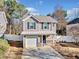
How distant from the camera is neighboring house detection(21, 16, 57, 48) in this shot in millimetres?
39031

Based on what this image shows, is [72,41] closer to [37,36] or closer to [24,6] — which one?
[37,36]

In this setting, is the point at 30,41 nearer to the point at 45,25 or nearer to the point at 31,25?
the point at 31,25

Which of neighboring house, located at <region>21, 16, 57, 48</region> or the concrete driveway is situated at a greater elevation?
neighboring house, located at <region>21, 16, 57, 48</region>

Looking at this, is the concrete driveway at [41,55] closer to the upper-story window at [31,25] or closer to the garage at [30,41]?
the garage at [30,41]

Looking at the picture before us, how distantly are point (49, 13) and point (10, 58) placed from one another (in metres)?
48.2

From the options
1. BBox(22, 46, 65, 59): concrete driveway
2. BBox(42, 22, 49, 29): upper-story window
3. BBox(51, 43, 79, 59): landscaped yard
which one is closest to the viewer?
BBox(22, 46, 65, 59): concrete driveway

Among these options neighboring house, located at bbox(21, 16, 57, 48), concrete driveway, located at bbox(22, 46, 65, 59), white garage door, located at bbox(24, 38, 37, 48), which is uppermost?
neighboring house, located at bbox(21, 16, 57, 48)

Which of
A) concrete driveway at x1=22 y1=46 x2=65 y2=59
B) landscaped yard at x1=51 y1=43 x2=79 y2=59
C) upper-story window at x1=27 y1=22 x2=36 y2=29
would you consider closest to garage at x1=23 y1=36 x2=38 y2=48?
upper-story window at x1=27 y1=22 x2=36 y2=29

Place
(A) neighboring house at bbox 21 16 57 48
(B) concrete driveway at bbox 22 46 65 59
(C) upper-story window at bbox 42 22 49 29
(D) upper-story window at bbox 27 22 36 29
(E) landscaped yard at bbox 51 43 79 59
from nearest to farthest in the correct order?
(B) concrete driveway at bbox 22 46 65 59, (E) landscaped yard at bbox 51 43 79 59, (A) neighboring house at bbox 21 16 57 48, (D) upper-story window at bbox 27 22 36 29, (C) upper-story window at bbox 42 22 49 29

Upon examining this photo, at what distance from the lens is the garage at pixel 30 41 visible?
128ft

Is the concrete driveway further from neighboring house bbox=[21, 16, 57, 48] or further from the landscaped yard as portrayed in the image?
neighboring house bbox=[21, 16, 57, 48]

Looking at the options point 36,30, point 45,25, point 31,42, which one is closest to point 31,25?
point 36,30

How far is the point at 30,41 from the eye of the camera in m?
39.1

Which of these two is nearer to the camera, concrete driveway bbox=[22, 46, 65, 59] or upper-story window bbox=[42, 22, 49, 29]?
concrete driveway bbox=[22, 46, 65, 59]
